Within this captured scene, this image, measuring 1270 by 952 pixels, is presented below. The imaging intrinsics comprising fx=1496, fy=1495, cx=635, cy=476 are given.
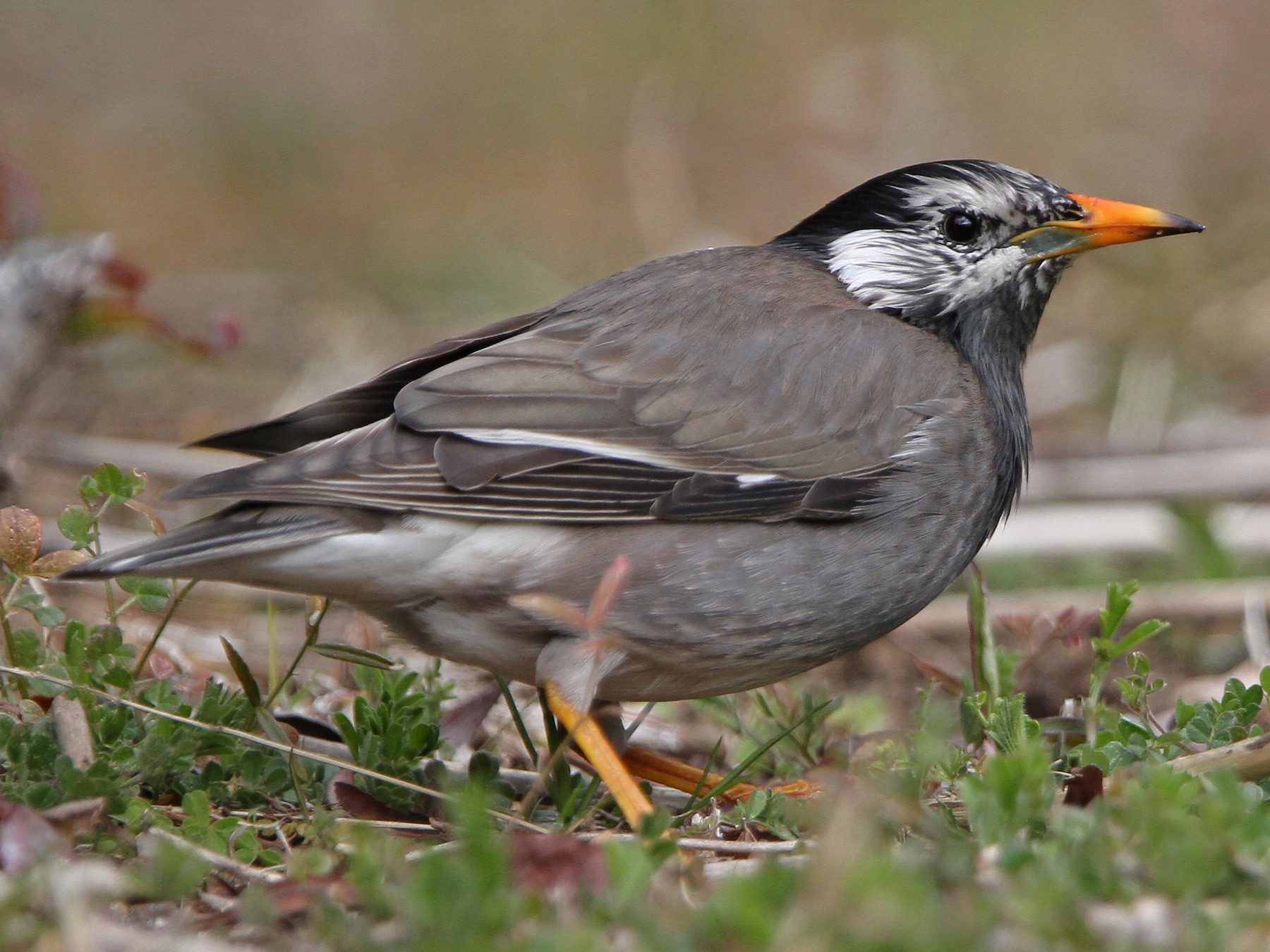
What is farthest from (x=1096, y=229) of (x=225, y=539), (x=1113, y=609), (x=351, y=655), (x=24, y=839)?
(x=24, y=839)

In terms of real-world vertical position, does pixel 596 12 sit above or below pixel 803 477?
above

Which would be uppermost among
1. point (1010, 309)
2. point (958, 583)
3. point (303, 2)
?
point (303, 2)

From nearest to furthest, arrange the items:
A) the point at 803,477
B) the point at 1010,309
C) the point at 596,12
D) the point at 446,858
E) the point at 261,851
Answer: the point at 446,858 < the point at 261,851 < the point at 803,477 < the point at 1010,309 < the point at 596,12

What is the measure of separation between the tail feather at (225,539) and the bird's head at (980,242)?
1.93 m

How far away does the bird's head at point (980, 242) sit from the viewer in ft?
15.7

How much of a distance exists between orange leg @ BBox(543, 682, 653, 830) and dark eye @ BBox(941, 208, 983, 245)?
1993mm

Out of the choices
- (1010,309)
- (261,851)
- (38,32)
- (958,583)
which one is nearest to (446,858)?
(261,851)

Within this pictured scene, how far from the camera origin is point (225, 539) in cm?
378

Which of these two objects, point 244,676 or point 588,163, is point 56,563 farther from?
point 588,163

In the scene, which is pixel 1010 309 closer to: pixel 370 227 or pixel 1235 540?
pixel 1235 540

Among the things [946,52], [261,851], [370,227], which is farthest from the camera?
[946,52]

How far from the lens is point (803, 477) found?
4.13 metres

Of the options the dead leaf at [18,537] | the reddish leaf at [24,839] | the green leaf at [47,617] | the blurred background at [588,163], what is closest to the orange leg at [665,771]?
the green leaf at [47,617]

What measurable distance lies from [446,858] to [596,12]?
39.8ft
